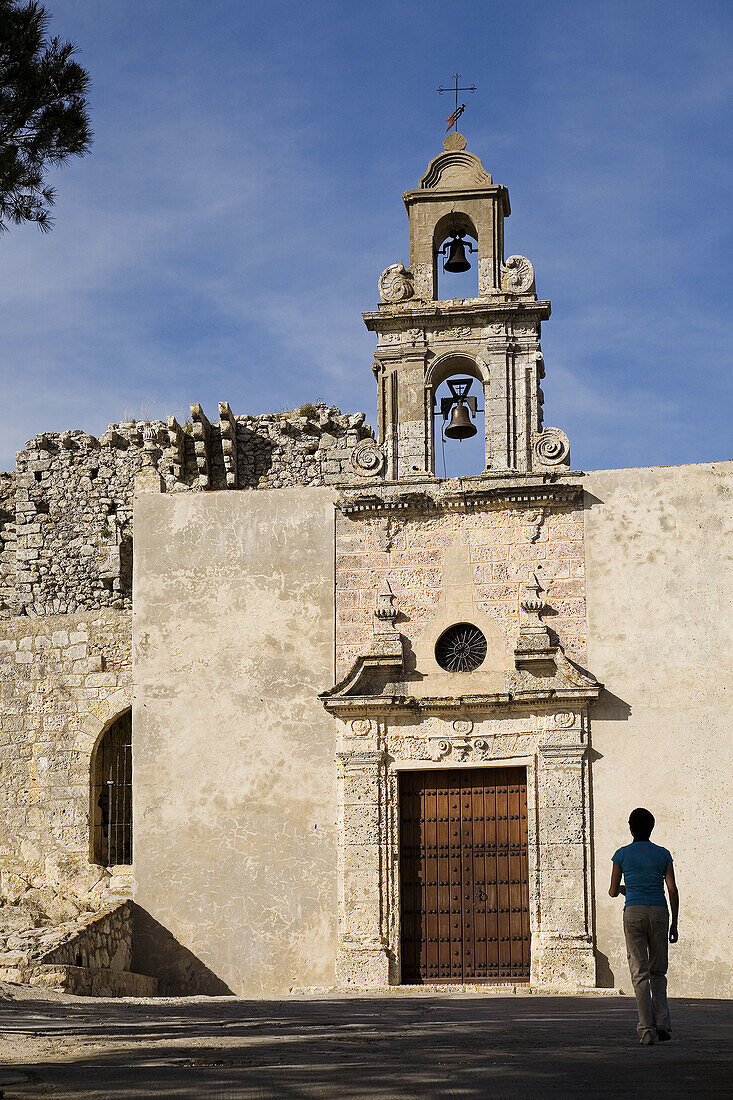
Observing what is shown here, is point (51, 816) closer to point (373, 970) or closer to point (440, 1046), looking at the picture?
point (373, 970)

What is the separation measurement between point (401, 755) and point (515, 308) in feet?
15.6

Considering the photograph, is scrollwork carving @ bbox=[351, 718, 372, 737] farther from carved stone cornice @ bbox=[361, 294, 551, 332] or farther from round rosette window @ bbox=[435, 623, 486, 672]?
A: carved stone cornice @ bbox=[361, 294, 551, 332]

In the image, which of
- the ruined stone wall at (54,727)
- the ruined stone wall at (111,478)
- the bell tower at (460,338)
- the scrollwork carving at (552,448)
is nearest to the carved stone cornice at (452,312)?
the bell tower at (460,338)

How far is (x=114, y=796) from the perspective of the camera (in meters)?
17.5

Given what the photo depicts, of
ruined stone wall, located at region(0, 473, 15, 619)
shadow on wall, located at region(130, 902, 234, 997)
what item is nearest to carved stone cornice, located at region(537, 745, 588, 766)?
shadow on wall, located at region(130, 902, 234, 997)

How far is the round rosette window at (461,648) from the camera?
49.5ft

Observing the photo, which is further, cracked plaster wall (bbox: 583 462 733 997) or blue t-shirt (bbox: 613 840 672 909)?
cracked plaster wall (bbox: 583 462 733 997)

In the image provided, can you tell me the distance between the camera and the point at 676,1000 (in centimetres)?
1278

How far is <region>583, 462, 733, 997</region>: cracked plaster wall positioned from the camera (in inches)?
555

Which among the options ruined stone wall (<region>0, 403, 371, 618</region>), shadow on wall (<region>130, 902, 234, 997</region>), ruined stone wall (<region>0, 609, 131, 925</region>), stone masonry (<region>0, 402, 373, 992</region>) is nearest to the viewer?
shadow on wall (<region>130, 902, 234, 997</region>)

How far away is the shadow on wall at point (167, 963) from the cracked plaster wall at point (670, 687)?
3931 millimetres

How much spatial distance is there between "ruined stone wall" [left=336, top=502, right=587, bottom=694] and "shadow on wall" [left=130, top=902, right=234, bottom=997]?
10.6 feet

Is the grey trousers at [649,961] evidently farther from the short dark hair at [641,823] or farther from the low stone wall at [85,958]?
the low stone wall at [85,958]

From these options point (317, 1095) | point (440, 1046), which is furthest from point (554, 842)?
point (317, 1095)
